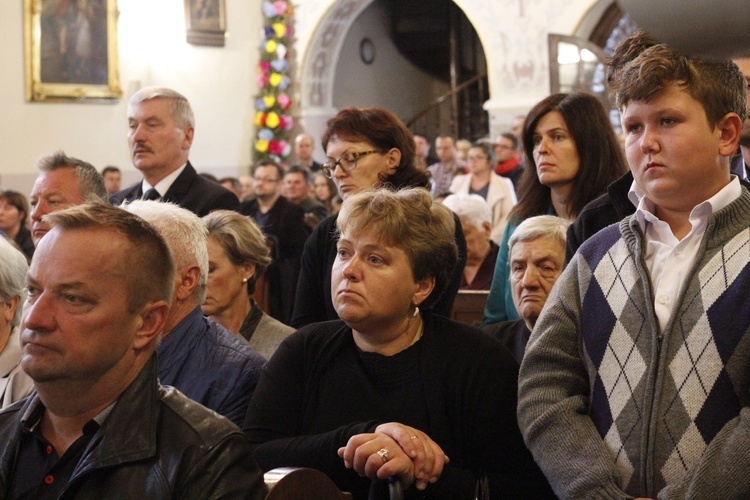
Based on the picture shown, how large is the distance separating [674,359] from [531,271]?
112 centimetres

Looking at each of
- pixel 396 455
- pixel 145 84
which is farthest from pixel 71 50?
pixel 396 455

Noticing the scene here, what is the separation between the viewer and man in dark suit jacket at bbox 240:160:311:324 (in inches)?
226

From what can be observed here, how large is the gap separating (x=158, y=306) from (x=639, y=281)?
882 mm

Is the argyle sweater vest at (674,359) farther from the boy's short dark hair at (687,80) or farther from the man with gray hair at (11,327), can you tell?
the man with gray hair at (11,327)

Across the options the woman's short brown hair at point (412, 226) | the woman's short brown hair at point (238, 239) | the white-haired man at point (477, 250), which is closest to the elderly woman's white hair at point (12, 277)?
A: the woman's short brown hair at point (238, 239)

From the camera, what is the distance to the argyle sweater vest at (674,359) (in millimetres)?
1739

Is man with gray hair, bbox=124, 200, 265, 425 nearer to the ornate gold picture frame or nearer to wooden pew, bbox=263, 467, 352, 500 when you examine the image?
wooden pew, bbox=263, 467, 352, 500

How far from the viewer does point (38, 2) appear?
34.3 ft

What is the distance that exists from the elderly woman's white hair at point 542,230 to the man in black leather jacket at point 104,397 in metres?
1.49

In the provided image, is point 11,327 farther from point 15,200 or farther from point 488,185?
point 488,185

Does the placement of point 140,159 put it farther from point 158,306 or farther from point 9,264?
point 158,306

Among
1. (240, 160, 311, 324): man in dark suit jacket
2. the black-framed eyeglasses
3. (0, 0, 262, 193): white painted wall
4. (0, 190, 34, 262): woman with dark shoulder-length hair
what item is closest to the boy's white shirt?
the black-framed eyeglasses

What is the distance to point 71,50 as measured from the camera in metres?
10.8

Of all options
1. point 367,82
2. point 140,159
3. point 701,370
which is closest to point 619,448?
point 701,370
